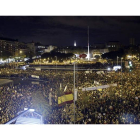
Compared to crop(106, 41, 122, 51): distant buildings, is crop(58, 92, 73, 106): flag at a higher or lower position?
lower

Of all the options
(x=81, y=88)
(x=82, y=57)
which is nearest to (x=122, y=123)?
(x=81, y=88)

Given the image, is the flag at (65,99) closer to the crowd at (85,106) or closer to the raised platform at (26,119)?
the crowd at (85,106)

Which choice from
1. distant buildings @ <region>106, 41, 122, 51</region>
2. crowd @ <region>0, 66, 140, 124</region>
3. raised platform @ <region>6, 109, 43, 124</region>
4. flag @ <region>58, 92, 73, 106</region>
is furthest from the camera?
distant buildings @ <region>106, 41, 122, 51</region>

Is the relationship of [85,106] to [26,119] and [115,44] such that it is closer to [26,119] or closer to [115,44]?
[26,119]

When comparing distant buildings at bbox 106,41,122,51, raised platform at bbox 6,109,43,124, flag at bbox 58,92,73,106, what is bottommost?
raised platform at bbox 6,109,43,124

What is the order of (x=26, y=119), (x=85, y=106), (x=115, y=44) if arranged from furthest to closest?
(x=115, y=44) → (x=85, y=106) → (x=26, y=119)

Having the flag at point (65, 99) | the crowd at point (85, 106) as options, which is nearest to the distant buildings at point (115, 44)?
the crowd at point (85, 106)

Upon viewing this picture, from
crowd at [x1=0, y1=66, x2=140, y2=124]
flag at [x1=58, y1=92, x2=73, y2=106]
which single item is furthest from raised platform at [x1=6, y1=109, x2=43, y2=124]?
flag at [x1=58, y1=92, x2=73, y2=106]

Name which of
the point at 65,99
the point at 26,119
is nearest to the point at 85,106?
the point at 65,99

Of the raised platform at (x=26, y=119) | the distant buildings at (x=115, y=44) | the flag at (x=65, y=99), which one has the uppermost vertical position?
the distant buildings at (x=115, y=44)

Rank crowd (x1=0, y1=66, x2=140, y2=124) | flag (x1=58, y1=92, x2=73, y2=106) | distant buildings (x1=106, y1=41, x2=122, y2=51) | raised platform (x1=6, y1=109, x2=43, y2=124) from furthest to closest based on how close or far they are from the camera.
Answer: distant buildings (x1=106, y1=41, x2=122, y2=51)
flag (x1=58, y1=92, x2=73, y2=106)
crowd (x1=0, y1=66, x2=140, y2=124)
raised platform (x1=6, y1=109, x2=43, y2=124)

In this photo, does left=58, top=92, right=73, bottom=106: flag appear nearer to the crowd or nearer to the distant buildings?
the crowd
